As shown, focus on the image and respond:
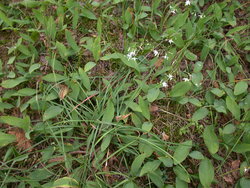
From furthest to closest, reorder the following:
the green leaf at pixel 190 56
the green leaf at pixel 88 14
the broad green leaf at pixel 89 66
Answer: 1. the green leaf at pixel 88 14
2. the green leaf at pixel 190 56
3. the broad green leaf at pixel 89 66

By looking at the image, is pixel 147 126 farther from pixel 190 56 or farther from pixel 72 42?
pixel 72 42

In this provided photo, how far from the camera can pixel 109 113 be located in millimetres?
1715

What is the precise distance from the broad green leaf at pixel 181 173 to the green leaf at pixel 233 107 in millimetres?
602

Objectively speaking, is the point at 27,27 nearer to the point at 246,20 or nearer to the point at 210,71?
the point at 210,71

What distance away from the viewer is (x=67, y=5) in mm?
2182

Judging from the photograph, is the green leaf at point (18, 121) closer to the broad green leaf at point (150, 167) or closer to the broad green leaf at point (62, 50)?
the broad green leaf at point (62, 50)

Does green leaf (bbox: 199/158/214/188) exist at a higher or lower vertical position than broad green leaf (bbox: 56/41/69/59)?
lower

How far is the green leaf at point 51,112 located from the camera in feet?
5.68

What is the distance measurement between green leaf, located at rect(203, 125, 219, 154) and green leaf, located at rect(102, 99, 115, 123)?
2.22 feet

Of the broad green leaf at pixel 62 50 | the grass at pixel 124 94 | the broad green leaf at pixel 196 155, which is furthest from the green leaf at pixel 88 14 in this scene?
the broad green leaf at pixel 196 155

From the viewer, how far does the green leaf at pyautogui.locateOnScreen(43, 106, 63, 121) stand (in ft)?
5.68

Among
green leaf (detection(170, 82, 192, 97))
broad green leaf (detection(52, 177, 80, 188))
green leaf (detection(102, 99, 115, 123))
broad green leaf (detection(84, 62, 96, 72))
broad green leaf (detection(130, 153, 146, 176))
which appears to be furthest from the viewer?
broad green leaf (detection(84, 62, 96, 72))

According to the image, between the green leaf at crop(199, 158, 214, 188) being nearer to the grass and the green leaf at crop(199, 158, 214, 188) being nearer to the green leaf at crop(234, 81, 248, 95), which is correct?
the grass

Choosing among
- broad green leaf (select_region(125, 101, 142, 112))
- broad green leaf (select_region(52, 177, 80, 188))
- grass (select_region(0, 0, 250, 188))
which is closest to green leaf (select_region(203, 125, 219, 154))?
grass (select_region(0, 0, 250, 188))
